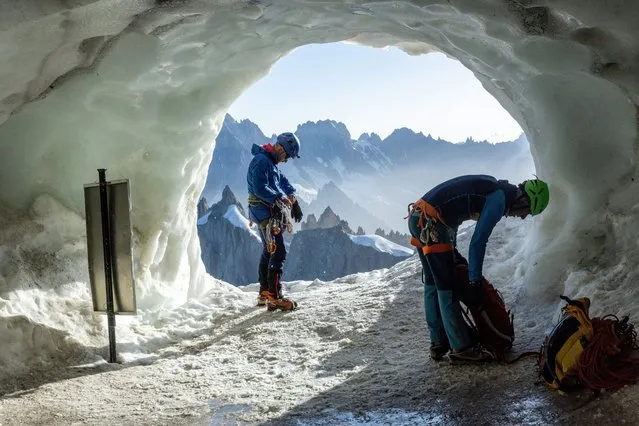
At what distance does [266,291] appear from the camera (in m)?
6.02

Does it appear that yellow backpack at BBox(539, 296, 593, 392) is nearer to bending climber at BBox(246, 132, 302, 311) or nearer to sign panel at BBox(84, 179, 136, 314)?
sign panel at BBox(84, 179, 136, 314)

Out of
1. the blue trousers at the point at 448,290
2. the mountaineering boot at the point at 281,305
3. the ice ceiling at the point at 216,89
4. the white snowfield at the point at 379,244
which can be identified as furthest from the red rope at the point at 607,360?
the white snowfield at the point at 379,244

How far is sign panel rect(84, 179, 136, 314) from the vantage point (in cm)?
Answer: 428

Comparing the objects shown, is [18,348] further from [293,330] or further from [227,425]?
[293,330]

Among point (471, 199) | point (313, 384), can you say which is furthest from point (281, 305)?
point (471, 199)

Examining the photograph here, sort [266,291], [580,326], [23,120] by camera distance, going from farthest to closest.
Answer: [266,291] < [23,120] < [580,326]

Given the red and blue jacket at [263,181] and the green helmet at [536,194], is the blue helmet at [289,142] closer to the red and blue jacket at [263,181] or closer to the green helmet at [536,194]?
the red and blue jacket at [263,181]

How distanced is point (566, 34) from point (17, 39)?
143 inches

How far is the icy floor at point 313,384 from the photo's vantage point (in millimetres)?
2828

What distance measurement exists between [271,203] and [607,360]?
3852 mm


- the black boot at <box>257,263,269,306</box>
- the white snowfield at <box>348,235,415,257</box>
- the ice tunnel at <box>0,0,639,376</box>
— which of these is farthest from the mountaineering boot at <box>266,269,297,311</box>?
the white snowfield at <box>348,235,415,257</box>

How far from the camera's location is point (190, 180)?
6.54 meters

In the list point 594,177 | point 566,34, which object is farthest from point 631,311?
point 566,34

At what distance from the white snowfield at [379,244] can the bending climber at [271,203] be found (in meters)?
19.0
